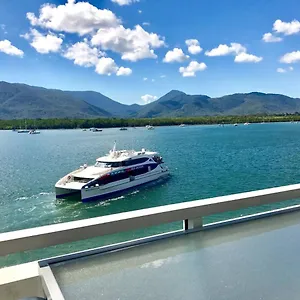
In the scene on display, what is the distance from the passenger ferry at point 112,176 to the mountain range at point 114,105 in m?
59.4

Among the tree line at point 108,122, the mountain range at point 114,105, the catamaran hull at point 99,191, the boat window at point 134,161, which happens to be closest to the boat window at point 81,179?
the catamaran hull at point 99,191

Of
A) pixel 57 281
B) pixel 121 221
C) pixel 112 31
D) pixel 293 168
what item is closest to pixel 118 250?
pixel 121 221

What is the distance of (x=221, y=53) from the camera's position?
43312 mm

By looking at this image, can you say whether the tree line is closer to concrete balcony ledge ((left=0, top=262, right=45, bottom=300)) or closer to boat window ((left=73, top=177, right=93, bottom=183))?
boat window ((left=73, top=177, right=93, bottom=183))

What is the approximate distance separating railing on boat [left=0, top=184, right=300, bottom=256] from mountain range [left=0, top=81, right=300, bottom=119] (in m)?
71.5

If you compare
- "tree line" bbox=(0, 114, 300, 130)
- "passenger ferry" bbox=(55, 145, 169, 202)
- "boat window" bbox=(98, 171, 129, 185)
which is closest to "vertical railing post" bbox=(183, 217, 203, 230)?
"passenger ferry" bbox=(55, 145, 169, 202)

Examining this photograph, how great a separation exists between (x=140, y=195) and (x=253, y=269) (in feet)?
38.4

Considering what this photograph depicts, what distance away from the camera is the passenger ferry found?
1179cm

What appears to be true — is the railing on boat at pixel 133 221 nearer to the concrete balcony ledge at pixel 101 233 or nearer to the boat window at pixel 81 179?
the concrete balcony ledge at pixel 101 233

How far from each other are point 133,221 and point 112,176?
38.3 feet

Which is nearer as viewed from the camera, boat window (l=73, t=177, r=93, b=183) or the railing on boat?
the railing on boat

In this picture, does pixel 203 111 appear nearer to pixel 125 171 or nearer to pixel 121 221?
pixel 125 171

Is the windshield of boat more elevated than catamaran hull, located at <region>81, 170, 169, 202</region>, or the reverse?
the windshield of boat

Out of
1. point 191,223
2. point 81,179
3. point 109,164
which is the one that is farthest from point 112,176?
point 191,223
